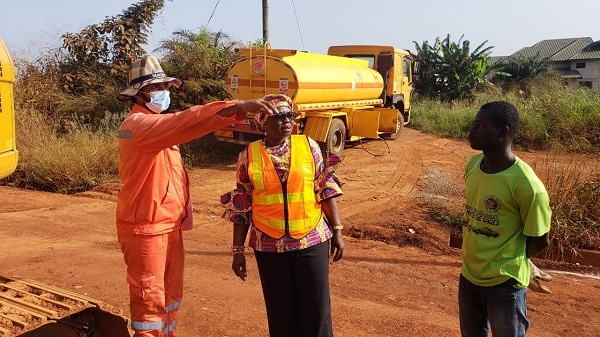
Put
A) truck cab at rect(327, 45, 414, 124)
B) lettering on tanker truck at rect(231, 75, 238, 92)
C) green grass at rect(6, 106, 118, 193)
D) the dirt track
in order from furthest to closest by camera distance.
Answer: truck cab at rect(327, 45, 414, 124) < lettering on tanker truck at rect(231, 75, 238, 92) < green grass at rect(6, 106, 118, 193) < the dirt track

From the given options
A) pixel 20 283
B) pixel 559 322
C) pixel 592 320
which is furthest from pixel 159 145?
pixel 592 320

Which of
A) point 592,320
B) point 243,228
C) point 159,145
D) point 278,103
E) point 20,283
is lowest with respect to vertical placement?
point 592,320

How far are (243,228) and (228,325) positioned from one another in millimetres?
1371

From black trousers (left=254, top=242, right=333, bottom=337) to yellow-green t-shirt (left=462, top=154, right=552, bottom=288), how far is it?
773 millimetres

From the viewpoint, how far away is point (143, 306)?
2.59m

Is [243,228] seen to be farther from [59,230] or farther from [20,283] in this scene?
[59,230]

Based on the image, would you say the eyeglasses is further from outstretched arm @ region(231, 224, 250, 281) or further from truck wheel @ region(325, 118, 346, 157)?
truck wheel @ region(325, 118, 346, 157)

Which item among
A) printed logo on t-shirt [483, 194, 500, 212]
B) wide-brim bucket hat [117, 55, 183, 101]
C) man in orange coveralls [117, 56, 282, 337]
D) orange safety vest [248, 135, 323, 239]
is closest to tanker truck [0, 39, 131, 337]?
man in orange coveralls [117, 56, 282, 337]

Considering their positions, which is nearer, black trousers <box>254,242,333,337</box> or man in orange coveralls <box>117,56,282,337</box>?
man in orange coveralls <box>117,56,282,337</box>

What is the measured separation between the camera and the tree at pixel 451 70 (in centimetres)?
2381

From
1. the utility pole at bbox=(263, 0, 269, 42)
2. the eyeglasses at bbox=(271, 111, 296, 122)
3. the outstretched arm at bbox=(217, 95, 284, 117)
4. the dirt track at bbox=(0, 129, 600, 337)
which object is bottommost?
the dirt track at bbox=(0, 129, 600, 337)

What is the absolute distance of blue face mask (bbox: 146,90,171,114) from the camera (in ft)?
9.02

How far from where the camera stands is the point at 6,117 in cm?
272

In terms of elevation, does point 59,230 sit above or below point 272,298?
below
